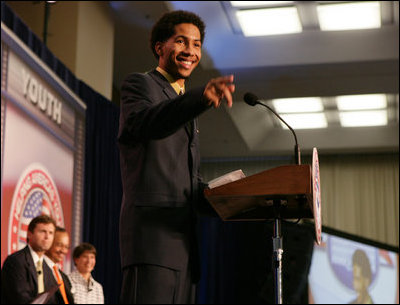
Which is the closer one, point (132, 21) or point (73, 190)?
point (73, 190)

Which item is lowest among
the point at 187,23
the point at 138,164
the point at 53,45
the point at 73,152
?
the point at 138,164

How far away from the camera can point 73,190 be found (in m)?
6.26

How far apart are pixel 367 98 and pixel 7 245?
6.74 metres

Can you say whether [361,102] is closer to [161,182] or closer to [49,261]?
[49,261]

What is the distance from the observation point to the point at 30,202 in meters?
5.08

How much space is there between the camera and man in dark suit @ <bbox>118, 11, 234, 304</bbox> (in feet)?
4.84

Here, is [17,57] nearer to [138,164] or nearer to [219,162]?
[138,164]

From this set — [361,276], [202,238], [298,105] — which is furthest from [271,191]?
[361,276]

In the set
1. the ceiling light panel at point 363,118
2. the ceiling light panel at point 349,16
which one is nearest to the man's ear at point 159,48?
the ceiling light panel at point 349,16

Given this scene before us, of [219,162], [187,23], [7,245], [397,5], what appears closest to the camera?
[187,23]

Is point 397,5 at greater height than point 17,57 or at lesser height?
greater

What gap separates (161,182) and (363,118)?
999 centimetres

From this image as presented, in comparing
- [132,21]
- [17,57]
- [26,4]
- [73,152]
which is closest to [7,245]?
[17,57]

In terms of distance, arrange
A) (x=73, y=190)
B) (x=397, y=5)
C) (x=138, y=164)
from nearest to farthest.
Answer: (x=138, y=164) < (x=73, y=190) < (x=397, y=5)
